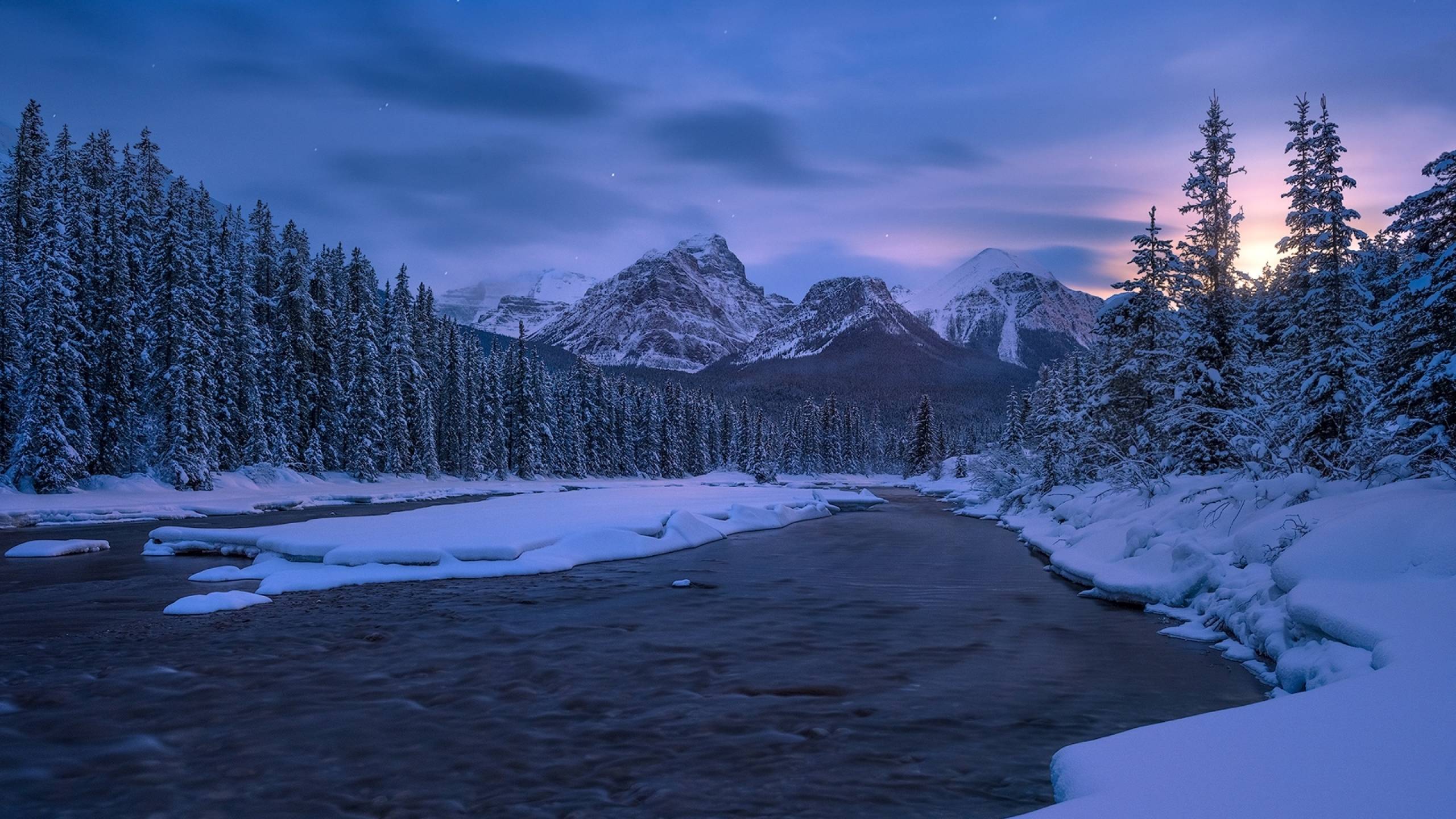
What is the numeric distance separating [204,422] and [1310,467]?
47.2 meters

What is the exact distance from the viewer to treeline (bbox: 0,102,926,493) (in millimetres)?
35531

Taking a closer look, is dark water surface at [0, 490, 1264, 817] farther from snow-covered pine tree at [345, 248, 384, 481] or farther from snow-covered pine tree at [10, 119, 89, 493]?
snow-covered pine tree at [345, 248, 384, 481]

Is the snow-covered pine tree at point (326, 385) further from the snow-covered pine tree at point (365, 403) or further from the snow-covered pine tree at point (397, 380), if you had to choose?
the snow-covered pine tree at point (397, 380)

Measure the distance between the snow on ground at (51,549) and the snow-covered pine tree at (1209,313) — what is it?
3128 cm

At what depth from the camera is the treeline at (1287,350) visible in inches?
450

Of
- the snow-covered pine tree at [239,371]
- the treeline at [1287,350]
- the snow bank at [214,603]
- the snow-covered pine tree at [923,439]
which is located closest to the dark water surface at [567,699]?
the snow bank at [214,603]

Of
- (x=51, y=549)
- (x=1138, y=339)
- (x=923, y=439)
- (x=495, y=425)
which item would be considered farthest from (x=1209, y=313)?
(x=923, y=439)

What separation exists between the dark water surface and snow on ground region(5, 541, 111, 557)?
5834 mm

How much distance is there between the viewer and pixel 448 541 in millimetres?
18656

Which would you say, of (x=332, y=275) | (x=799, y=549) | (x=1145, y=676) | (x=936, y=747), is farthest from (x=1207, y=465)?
(x=332, y=275)

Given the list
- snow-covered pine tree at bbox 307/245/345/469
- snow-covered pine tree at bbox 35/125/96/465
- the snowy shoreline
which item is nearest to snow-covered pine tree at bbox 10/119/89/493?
snow-covered pine tree at bbox 35/125/96/465

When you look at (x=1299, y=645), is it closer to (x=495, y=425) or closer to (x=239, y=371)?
(x=239, y=371)

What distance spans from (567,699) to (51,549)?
20.2 meters

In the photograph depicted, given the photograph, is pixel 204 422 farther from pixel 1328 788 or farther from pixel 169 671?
pixel 1328 788
